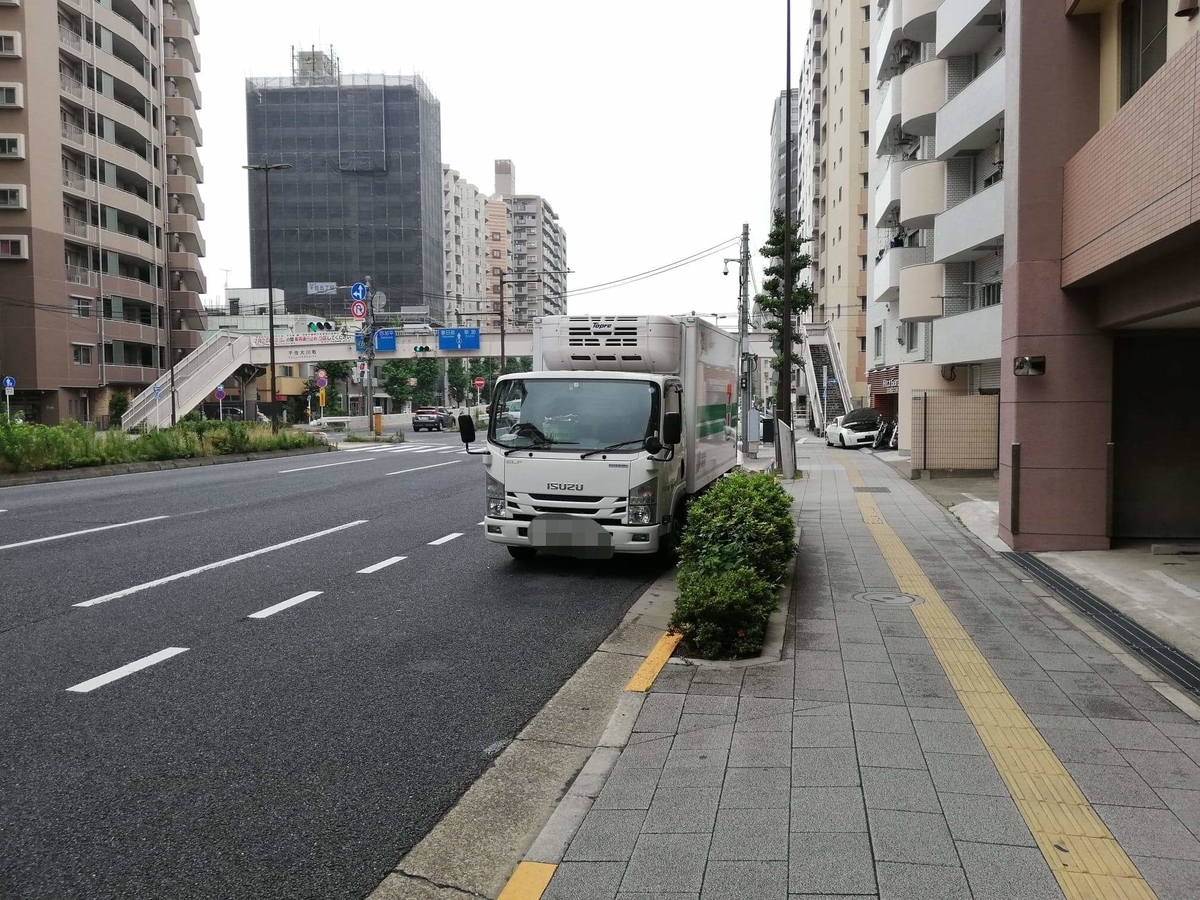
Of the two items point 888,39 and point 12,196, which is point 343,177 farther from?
point 888,39

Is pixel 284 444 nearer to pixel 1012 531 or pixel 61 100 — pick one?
pixel 1012 531

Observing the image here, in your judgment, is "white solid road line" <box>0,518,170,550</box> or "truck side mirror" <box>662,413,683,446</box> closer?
"truck side mirror" <box>662,413,683,446</box>

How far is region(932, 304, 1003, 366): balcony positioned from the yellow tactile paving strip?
595 inches

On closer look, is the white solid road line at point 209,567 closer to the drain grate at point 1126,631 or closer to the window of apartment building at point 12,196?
the drain grate at point 1126,631

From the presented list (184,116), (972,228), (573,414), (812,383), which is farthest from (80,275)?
(573,414)

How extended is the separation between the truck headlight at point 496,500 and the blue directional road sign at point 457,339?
45359mm

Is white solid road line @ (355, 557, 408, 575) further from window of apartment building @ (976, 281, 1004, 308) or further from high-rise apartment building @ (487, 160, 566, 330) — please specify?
high-rise apartment building @ (487, 160, 566, 330)

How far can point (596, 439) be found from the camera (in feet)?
31.2

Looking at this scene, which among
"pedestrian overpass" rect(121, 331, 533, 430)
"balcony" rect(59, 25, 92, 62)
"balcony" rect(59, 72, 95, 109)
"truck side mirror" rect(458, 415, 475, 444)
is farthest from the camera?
"balcony" rect(59, 72, 95, 109)

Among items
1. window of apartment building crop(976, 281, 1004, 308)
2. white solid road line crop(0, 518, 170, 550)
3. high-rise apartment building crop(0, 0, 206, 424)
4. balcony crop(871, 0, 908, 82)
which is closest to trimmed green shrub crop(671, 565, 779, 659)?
white solid road line crop(0, 518, 170, 550)

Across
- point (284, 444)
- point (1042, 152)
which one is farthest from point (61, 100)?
point (1042, 152)

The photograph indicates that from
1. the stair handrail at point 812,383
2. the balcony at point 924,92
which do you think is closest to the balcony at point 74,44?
the stair handrail at point 812,383

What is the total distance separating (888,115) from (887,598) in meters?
24.7

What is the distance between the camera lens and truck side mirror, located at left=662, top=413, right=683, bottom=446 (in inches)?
368
